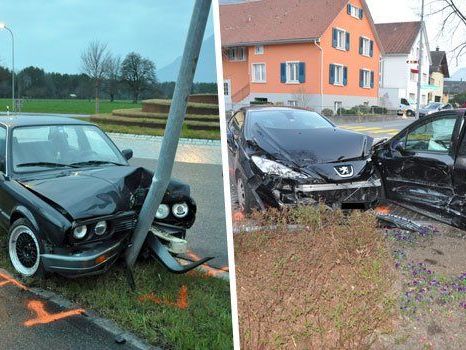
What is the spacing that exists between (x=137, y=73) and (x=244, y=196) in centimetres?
52

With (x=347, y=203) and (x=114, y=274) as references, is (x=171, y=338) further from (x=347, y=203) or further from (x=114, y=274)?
(x=347, y=203)

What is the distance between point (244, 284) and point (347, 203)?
1.17 feet

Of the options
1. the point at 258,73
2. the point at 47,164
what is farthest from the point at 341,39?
the point at 47,164

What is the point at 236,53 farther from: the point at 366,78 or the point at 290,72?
the point at 366,78

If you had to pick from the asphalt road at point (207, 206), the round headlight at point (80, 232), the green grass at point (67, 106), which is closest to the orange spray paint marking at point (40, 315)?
the round headlight at point (80, 232)

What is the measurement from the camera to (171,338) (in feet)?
4.87

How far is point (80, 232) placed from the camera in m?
1.25

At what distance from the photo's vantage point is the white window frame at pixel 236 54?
3.69 ft

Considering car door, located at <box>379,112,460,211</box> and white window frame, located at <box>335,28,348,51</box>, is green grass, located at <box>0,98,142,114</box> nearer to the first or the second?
white window frame, located at <box>335,28,348,51</box>

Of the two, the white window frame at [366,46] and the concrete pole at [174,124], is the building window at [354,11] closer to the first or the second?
the white window frame at [366,46]

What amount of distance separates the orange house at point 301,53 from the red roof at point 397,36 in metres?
0.02

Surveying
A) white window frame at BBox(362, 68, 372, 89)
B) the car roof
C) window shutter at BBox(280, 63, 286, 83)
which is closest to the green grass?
the car roof

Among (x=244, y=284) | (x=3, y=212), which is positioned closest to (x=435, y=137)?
(x=244, y=284)

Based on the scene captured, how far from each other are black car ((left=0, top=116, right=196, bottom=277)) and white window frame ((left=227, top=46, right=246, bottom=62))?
Answer: 0.45 meters
